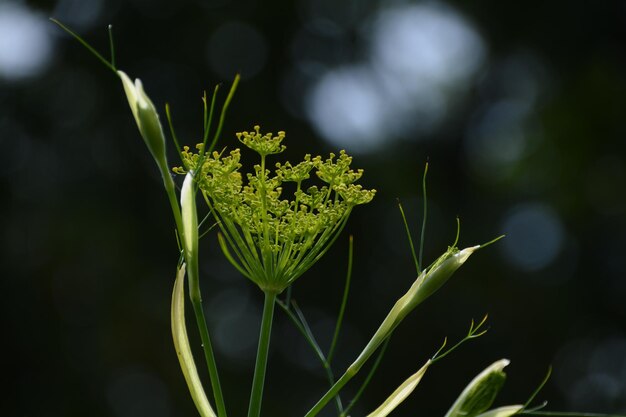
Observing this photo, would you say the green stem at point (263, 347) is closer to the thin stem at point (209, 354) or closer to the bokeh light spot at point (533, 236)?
the thin stem at point (209, 354)

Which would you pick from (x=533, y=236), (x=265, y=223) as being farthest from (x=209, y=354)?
(x=533, y=236)

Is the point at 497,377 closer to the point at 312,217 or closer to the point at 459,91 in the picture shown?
the point at 312,217

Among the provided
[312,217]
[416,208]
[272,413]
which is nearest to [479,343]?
[416,208]

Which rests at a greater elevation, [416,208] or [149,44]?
[149,44]

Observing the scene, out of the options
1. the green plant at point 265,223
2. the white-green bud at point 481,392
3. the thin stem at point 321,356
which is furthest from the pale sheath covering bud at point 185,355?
the white-green bud at point 481,392

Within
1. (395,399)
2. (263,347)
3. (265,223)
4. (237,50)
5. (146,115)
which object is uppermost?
(146,115)

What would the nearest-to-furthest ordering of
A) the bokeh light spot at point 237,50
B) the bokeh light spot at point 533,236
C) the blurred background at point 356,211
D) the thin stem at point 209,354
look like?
1. the thin stem at point 209,354
2. the blurred background at point 356,211
3. the bokeh light spot at point 237,50
4. the bokeh light spot at point 533,236

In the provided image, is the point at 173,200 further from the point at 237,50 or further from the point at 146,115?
the point at 237,50

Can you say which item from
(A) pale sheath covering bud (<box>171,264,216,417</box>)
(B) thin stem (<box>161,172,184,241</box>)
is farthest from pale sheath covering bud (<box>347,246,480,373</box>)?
(B) thin stem (<box>161,172,184,241</box>)

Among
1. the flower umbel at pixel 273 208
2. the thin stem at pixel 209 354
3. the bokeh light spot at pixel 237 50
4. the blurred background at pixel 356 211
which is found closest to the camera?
the thin stem at pixel 209 354
